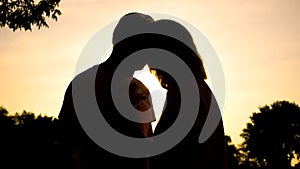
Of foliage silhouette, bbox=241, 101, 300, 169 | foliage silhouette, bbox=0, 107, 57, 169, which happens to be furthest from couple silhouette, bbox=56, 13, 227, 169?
foliage silhouette, bbox=241, 101, 300, 169

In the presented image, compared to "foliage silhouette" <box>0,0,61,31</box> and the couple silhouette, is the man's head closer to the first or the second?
the couple silhouette

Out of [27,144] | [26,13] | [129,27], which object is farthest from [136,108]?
[27,144]

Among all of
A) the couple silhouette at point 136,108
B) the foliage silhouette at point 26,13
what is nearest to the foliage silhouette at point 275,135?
the foliage silhouette at point 26,13

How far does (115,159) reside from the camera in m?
4.33

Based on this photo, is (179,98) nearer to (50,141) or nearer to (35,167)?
(35,167)

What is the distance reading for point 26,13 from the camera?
9875mm

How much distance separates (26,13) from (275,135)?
192ft

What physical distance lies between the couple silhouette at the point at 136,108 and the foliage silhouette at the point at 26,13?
5.90 m

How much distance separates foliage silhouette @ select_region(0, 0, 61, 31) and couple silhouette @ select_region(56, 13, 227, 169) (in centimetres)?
590

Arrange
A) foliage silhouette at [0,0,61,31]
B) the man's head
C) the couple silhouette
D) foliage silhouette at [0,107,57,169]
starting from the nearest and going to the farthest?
the couple silhouette < the man's head < foliage silhouette at [0,0,61,31] < foliage silhouette at [0,107,57,169]

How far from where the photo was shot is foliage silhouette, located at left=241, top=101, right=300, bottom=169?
61.0 meters

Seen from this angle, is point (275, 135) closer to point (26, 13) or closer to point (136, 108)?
point (26, 13)

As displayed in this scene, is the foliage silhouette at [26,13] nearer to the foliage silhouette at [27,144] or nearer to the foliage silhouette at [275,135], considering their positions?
the foliage silhouette at [27,144]

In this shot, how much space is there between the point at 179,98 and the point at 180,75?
237mm
